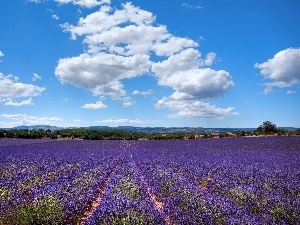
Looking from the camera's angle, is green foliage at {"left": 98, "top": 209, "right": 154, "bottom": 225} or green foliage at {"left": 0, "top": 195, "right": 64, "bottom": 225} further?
green foliage at {"left": 0, "top": 195, "right": 64, "bottom": 225}

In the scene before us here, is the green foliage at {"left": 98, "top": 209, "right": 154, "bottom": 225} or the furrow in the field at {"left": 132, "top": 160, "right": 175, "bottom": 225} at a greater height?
the green foliage at {"left": 98, "top": 209, "right": 154, "bottom": 225}

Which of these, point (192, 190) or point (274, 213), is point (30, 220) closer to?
point (192, 190)

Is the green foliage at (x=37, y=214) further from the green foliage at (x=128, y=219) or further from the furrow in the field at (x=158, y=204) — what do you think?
the furrow in the field at (x=158, y=204)

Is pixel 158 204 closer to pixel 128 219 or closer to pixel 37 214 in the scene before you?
pixel 128 219

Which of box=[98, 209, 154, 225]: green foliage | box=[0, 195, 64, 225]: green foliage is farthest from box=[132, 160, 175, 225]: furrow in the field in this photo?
box=[0, 195, 64, 225]: green foliage

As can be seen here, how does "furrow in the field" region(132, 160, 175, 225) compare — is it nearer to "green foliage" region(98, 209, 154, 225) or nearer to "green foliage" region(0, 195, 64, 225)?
"green foliage" region(98, 209, 154, 225)

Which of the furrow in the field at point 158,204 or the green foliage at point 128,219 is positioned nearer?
the green foliage at point 128,219

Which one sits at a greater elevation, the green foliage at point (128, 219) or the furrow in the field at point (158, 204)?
the green foliage at point (128, 219)

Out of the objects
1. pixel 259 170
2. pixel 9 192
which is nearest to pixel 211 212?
pixel 9 192

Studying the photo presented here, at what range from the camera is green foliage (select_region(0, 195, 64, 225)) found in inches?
221

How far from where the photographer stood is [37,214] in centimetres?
567

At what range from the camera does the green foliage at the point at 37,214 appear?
5.62 meters

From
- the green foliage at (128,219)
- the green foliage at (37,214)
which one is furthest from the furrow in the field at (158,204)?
the green foliage at (37,214)

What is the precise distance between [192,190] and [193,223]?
2381 mm
